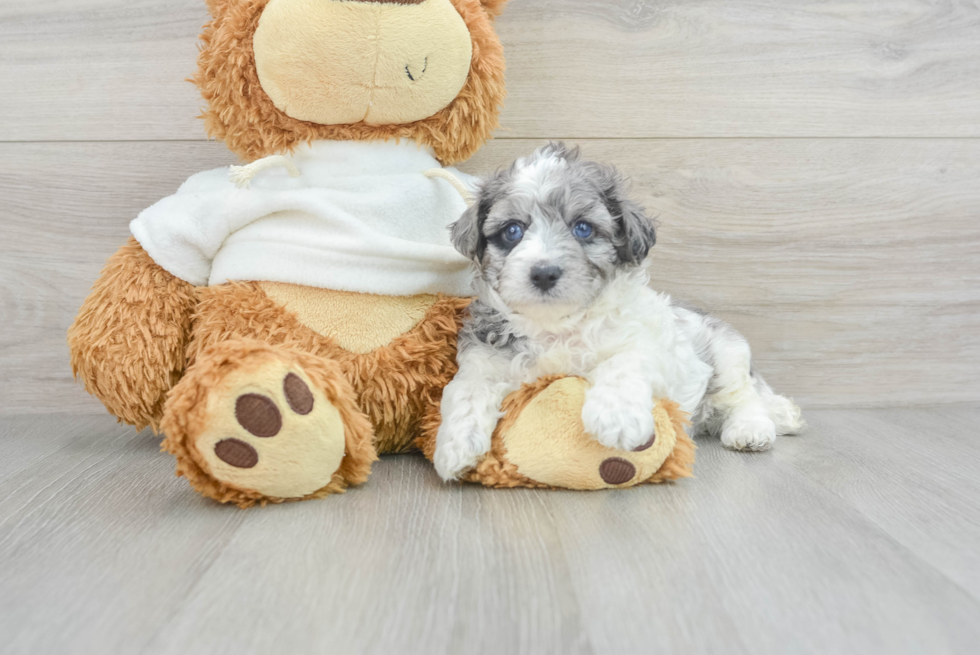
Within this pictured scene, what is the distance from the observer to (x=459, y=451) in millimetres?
1606

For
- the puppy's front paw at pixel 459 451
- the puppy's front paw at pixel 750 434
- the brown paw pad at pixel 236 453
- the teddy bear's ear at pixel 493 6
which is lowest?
the puppy's front paw at pixel 750 434

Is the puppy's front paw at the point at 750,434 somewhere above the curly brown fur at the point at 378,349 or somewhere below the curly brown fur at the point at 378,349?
below

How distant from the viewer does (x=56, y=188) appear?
2.31 meters

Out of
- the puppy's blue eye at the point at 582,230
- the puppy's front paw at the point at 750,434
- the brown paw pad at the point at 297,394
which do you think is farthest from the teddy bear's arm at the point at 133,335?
the puppy's front paw at the point at 750,434

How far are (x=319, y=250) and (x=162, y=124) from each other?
0.89m

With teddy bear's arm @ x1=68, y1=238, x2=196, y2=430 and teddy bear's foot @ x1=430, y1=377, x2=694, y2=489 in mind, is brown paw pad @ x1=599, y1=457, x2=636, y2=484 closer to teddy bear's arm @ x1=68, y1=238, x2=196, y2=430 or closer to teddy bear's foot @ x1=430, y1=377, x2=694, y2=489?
teddy bear's foot @ x1=430, y1=377, x2=694, y2=489

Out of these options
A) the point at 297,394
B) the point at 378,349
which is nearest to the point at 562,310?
the point at 378,349

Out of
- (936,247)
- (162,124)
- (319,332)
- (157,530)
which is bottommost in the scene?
(157,530)

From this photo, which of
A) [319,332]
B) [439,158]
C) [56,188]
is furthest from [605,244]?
[56,188]

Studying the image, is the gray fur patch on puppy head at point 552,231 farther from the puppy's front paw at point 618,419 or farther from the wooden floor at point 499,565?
the wooden floor at point 499,565

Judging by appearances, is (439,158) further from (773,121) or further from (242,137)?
(773,121)

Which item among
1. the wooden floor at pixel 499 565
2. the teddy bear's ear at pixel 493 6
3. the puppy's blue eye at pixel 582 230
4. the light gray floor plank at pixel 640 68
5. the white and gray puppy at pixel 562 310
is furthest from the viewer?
the light gray floor plank at pixel 640 68

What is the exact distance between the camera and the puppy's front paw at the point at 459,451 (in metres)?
1.61

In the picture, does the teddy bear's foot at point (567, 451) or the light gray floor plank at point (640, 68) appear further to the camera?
the light gray floor plank at point (640, 68)
